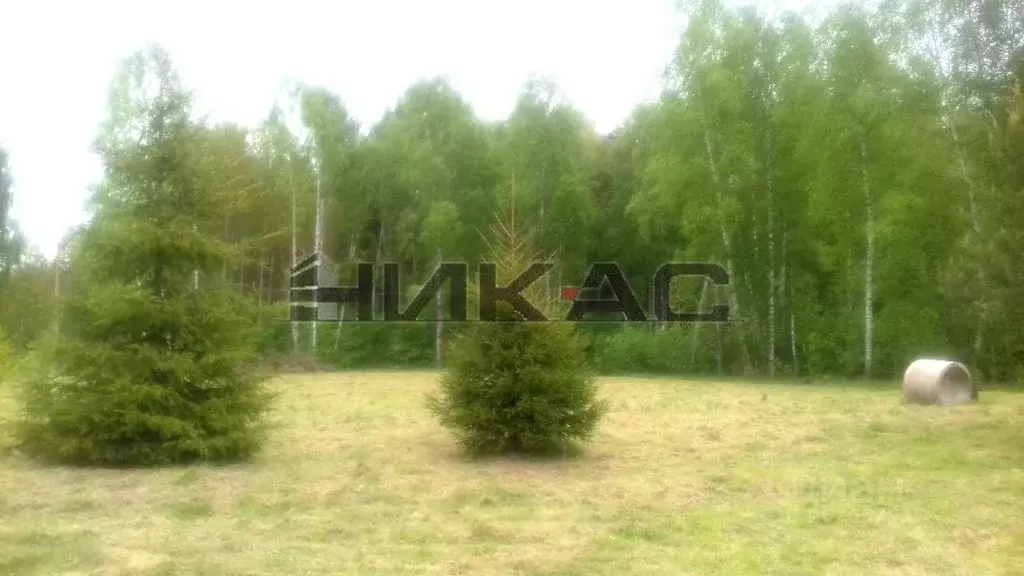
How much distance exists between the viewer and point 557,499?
814 cm

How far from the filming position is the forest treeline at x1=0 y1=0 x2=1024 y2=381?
21.4 metres

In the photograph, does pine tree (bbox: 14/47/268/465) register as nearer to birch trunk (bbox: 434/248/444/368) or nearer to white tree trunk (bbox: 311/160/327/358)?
birch trunk (bbox: 434/248/444/368)

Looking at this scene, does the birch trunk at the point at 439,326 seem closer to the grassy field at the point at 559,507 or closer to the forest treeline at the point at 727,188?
the forest treeline at the point at 727,188

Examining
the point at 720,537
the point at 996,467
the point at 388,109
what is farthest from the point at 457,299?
the point at 720,537

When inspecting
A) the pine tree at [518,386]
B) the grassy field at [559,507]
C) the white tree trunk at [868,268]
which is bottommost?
the grassy field at [559,507]

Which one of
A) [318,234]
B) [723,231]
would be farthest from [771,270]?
[318,234]

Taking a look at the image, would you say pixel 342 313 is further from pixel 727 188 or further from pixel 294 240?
pixel 727 188

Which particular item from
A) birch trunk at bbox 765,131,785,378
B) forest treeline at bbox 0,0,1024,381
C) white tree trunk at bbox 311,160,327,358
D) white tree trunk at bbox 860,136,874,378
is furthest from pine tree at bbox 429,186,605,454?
white tree trunk at bbox 311,160,327,358

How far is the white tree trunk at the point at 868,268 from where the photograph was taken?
2222 cm

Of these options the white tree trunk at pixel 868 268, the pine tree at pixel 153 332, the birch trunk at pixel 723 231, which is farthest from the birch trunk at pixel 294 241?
the pine tree at pixel 153 332

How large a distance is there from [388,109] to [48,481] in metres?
28.0

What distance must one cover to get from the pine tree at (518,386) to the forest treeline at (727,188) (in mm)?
6591

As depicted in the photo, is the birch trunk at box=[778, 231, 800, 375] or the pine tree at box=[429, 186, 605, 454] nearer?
the pine tree at box=[429, 186, 605, 454]

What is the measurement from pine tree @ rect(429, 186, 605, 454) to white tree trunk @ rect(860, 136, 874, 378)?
14.6 metres
